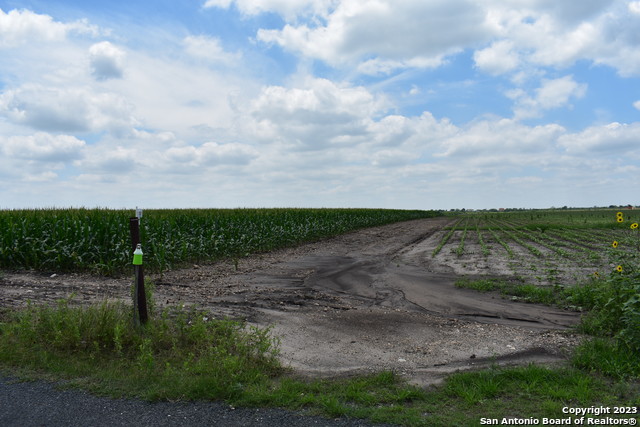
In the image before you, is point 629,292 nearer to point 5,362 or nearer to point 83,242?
point 5,362

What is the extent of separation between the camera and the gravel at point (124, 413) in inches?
174

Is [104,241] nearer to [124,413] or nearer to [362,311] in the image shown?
[362,311]

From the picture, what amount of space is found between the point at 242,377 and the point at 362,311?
4.58m

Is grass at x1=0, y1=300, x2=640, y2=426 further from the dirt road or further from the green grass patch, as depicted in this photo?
the dirt road

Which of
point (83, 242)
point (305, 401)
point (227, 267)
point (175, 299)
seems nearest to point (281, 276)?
point (227, 267)

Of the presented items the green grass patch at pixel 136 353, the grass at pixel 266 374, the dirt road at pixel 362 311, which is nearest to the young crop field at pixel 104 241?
the dirt road at pixel 362 311

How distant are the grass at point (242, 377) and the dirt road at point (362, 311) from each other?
58 centimetres

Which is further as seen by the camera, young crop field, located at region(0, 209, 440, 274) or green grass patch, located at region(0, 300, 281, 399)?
young crop field, located at region(0, 209, 440, 274)

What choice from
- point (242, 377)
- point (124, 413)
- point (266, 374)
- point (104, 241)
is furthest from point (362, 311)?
point (104, 241)

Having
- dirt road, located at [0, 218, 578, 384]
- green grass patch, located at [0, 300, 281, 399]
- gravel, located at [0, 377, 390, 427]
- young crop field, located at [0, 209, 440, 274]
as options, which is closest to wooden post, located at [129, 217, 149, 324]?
green grass patch, located at [0, 300, 281, 399]

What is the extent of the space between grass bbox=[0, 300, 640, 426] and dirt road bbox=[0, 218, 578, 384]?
23.0 inches

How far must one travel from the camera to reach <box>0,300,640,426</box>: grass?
4.68 meters

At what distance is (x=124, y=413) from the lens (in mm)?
4656

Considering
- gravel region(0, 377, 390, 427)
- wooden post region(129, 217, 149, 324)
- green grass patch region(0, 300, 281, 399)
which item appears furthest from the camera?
wooden post region(129, 217, 149, 324)
